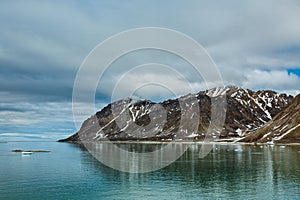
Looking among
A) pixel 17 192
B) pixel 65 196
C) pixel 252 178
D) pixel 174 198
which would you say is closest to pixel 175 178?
pixel 252 178

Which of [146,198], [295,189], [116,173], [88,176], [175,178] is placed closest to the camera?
[146,198]

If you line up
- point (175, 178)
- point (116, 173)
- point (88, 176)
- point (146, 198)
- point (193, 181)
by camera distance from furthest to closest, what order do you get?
point (116, 173) < point (88, 176) < point (175, 178) < point (193, 181) < point (146, 198)

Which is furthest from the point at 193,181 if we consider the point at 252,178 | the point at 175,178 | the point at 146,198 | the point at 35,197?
the point at 35,197

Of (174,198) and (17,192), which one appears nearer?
(174,198)

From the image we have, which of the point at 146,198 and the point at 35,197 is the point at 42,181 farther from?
the point at 146,198

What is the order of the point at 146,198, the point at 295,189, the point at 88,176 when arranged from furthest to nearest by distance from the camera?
the point at 88,176, the point at 295,189, the point at 146,198

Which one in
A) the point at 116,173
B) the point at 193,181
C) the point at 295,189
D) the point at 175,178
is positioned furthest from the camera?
the point at 116,173

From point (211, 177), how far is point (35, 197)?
151 ft

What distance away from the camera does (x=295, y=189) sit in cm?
6962

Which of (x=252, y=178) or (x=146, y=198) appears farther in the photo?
(x=252, y=178)

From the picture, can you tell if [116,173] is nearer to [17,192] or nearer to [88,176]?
[88,176]

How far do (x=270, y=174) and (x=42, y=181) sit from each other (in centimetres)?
6243

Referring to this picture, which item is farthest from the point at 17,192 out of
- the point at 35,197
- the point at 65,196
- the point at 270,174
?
the point at 270,174

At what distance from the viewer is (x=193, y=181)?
83.1 meters
